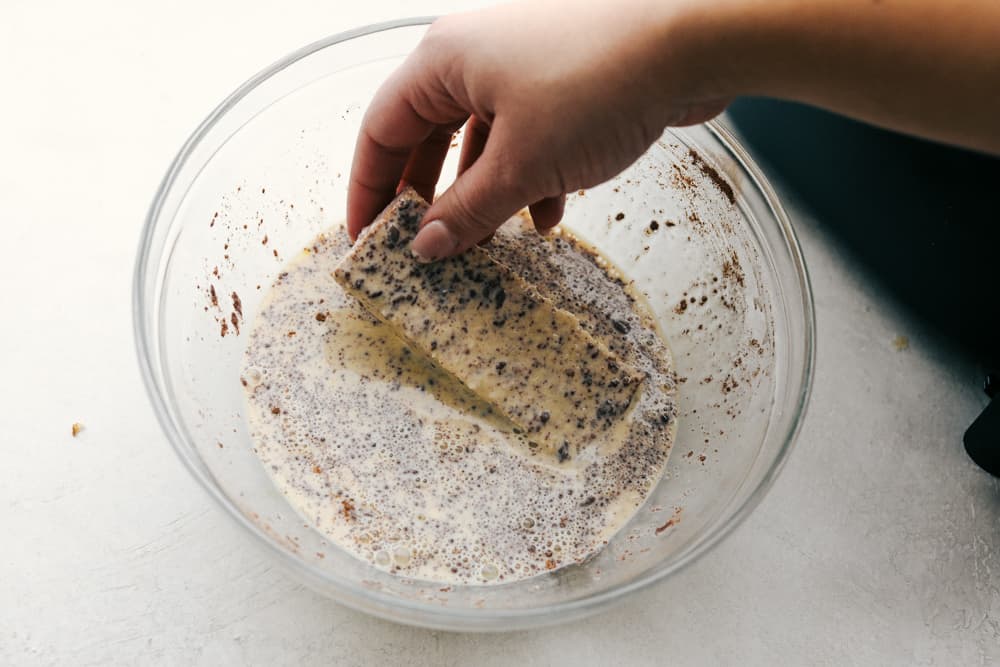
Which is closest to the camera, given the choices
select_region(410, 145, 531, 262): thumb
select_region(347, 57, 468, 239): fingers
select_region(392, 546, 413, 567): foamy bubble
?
select_region(410, 145, 531, 262): thumb

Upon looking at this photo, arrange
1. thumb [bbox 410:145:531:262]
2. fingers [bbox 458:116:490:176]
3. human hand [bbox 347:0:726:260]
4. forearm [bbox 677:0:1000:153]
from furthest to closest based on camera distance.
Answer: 1. fingers [bbox 458:116:490:176]
2. thumb [bbox 410:145:531:262]
3. human hand [bbox 347:0:726:260]
4. forearm [bbox 677:0:1000:153]

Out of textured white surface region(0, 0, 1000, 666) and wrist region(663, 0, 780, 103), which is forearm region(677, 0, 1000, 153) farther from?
textured white surface region(0, 0, 1000, 666)

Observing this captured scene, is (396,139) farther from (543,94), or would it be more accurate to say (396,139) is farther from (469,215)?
(543,94)

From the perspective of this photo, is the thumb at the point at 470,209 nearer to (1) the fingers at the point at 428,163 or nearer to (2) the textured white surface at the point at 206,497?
(1) the fingers at the point at 428,163

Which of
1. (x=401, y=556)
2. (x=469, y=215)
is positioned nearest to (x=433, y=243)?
(x=469, y=215)

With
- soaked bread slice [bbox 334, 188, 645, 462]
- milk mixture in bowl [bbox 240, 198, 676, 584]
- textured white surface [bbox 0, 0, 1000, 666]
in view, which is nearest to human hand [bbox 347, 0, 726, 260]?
soaked bread slice [bbox 334, 188, 645, 462]
